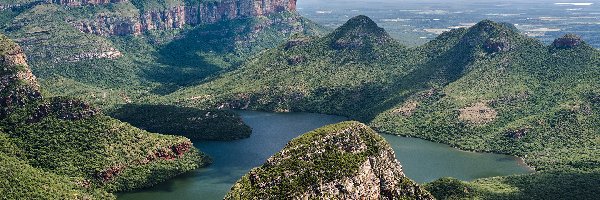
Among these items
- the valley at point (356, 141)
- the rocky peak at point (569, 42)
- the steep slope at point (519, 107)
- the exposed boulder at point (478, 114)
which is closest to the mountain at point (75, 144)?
the valley at point (356, 141)

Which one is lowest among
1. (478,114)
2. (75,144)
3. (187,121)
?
(187,121)

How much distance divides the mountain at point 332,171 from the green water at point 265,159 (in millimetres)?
41878

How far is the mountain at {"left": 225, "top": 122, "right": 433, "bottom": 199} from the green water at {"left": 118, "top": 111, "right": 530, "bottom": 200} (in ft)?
137

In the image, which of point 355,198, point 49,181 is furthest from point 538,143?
point 49,181

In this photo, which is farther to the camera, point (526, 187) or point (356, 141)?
point (526, 187)

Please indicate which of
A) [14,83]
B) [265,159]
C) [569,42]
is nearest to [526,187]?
[265,159]

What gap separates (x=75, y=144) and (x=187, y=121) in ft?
157

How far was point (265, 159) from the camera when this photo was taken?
146 m

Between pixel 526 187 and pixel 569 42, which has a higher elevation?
pixel 569 42

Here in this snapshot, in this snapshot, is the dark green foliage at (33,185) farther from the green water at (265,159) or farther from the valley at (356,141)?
the green water at (265,159)

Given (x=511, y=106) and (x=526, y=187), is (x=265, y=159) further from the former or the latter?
(x=511, y=106)

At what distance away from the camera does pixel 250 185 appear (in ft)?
265

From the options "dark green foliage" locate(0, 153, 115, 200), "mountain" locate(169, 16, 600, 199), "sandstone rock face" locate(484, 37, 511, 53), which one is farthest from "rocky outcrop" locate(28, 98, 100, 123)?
"sandstone rock face" locate(484, 37, 511, 53)

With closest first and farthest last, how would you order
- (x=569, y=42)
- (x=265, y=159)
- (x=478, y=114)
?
(x=265, y=159) < (x=478, y=114) < (x=569, y=42)
